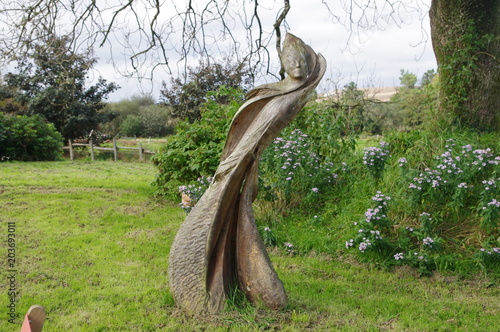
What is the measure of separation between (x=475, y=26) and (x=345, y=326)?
202 inches

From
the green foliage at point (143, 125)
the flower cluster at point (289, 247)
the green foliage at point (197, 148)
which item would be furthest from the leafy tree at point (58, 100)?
the flower cluster at point (289, 247)

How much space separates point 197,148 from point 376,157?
129 inches

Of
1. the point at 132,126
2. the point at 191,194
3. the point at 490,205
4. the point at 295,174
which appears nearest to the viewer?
the point at 490,205

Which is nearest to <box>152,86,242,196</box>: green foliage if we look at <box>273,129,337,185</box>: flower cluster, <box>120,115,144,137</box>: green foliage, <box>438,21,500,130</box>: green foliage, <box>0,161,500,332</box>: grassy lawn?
<box>0,161,500,332</box>: grassy lawn

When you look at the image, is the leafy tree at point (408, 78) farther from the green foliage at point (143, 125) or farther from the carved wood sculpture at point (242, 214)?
the carved wood sculpture at point (242, 214)

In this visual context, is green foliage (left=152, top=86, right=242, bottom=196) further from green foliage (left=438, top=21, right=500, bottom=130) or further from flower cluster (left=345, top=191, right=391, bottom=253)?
green foliage (left=438, top=21, right=500, bottom=130)

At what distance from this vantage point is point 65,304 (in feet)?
13.7

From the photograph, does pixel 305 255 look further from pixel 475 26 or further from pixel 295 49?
pixel 475 26

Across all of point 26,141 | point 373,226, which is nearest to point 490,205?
point 373,226

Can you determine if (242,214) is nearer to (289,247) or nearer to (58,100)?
(289,247)

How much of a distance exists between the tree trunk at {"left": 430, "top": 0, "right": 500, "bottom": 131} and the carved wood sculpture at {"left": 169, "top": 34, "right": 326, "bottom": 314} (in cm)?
384

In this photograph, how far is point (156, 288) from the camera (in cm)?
449

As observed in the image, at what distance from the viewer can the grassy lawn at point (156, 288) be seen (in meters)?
3.72

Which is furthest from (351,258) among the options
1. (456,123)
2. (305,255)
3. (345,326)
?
(456,123)
